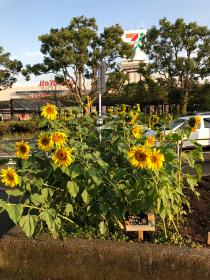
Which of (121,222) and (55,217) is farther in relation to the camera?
(121,222)

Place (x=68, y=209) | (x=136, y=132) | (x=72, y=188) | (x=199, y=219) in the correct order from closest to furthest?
1. (x=72, y=188)
2. (x=68, y=209)
3. (x=136, y=132)
4. (x=199, y=219)

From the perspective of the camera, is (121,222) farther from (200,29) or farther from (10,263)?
(200,29)

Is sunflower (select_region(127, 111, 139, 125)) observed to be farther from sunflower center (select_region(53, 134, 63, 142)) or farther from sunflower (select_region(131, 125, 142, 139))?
sunflower center (select_region(53, 134, 63, 142))

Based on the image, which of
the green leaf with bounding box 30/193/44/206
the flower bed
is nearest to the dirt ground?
the flower bed

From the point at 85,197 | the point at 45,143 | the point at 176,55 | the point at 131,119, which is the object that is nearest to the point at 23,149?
the point at 45,143

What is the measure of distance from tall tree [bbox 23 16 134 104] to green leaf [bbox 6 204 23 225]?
27.9 meters

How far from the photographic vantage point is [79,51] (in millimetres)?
31594

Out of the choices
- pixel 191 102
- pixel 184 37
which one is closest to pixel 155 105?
pixel 191 102

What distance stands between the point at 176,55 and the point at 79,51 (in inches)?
285

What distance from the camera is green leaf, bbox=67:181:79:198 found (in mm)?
3391

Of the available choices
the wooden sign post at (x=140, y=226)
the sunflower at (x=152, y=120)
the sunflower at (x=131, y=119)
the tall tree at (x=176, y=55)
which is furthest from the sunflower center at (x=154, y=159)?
the tall tree at (x=176, y=55)

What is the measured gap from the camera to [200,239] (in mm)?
3740

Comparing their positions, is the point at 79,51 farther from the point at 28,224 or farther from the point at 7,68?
the point at 28,224

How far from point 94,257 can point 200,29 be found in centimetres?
2728
